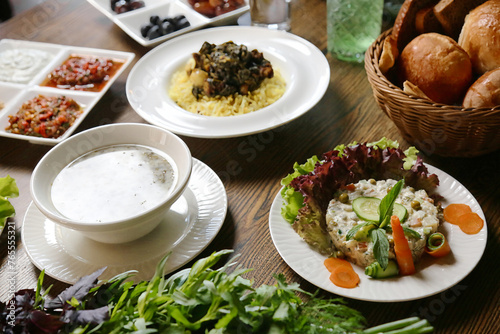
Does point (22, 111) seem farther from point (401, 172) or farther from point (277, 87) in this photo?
point (401, 172)

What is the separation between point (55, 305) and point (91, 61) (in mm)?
1366

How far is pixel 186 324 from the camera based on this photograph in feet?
2.79

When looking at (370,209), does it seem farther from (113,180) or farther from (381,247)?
(113,180)

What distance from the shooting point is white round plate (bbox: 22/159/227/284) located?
1164 mm

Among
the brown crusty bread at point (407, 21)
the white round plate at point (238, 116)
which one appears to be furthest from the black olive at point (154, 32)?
the brown crusty bread at point (407, 21)

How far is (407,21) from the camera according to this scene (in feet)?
5.22

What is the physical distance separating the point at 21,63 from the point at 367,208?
1.60 metres

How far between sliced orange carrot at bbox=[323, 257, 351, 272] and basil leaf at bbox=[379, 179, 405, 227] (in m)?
0.12

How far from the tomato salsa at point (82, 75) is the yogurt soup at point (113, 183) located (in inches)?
26.8

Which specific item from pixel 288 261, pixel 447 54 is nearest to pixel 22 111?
pixel 288 261

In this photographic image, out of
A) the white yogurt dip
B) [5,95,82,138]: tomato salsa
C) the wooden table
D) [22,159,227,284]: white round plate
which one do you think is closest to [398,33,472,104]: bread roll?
the wooden table

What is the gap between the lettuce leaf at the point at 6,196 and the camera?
1312 millimetres

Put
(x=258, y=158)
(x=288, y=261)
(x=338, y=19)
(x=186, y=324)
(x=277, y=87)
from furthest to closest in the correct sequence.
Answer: (x=338, y=19) < (x=277, y=87) < (x=258, y=158) < (x=288, y=261) < (x=186, y=324)

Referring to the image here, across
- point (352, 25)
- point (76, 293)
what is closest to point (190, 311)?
point (76, 293)
